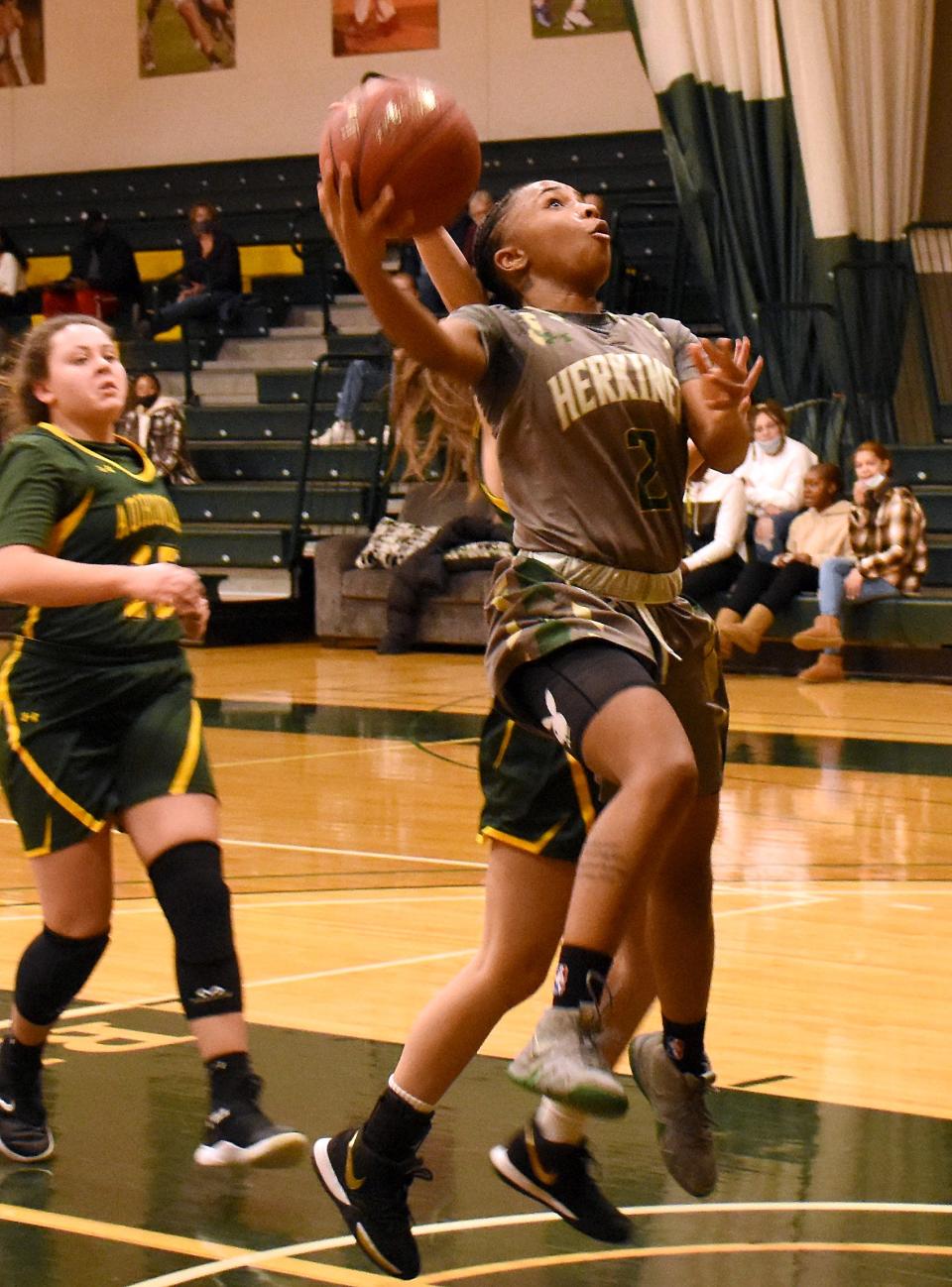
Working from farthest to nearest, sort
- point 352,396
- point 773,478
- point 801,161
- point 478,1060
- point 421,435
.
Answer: point 352,396 < point 421,435 < point 801,161 < point 773,478 < point 478,1060

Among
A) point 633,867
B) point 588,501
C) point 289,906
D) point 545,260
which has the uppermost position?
point 545,260

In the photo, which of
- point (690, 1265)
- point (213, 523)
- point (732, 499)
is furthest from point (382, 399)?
point (690, 1265)

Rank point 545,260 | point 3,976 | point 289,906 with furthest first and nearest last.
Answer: point 289,906, point 3,976, point 545,260

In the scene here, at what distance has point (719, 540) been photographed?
11578 mm

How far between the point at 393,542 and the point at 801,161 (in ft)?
11.7

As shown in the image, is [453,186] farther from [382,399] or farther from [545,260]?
[382,399]

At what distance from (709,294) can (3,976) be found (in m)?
10.2

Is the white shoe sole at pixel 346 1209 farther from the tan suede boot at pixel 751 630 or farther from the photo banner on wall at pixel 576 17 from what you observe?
the photo banner on wall at pixel 576 17

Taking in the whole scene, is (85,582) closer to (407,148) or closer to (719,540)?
(407,148)

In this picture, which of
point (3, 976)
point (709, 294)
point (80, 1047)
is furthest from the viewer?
point (709, 294)

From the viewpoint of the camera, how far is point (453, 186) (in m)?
2.96

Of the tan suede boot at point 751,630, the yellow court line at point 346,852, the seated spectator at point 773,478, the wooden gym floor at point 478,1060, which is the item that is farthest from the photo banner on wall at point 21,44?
the yellow court line at point 346,852

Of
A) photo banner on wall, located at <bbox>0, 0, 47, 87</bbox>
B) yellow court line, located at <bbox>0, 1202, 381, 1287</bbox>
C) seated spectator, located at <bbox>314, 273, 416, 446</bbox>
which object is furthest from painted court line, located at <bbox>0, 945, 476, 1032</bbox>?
photo banner on wall, located at <bbox>0, 0, 47, 87</bbox>

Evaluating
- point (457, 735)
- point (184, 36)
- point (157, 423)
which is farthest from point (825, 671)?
point (184, 36)
